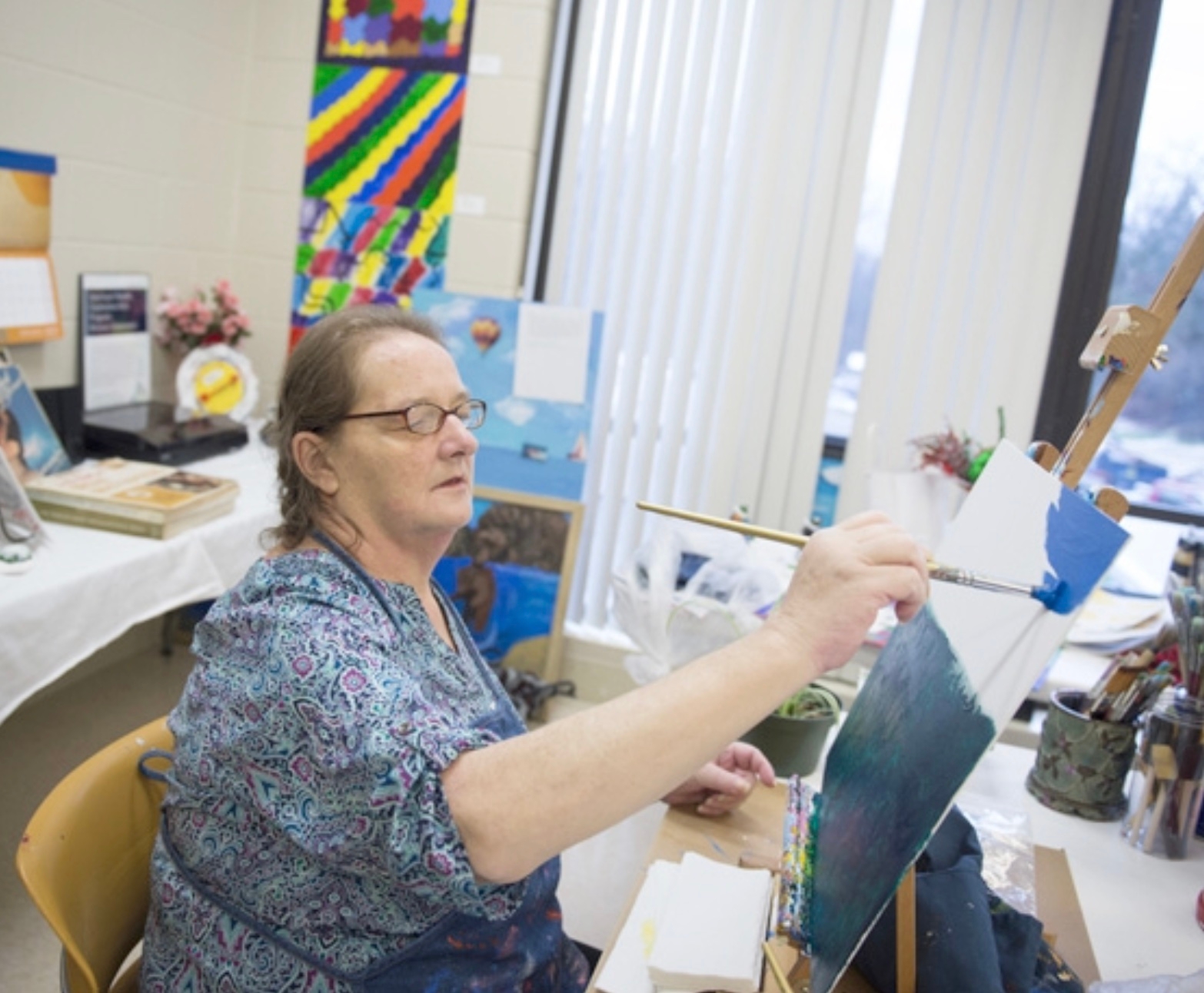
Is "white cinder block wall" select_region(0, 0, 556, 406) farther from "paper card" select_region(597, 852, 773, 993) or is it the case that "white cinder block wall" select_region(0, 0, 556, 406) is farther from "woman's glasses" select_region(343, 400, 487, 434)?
"paper card" select_region(597, 852, 773, 993)

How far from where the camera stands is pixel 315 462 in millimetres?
1165

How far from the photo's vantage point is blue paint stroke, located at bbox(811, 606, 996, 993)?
0.83 metres

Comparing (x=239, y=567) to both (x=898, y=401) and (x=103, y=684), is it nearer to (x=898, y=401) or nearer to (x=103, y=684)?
(x=103, y=684)

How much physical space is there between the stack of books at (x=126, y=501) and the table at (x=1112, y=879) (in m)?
1.26

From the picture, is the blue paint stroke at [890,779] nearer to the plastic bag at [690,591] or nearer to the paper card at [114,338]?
the plastic bag at [690,591]

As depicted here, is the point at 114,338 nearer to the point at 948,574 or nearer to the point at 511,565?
the point at 511,565

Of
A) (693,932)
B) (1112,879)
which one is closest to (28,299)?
(693,932)

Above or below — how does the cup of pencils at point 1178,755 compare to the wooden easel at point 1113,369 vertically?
below

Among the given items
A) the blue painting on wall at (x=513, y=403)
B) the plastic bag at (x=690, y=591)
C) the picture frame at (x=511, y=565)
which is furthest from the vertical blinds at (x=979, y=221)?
the picture frame at (x=511, y=565)

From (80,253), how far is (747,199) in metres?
1.82

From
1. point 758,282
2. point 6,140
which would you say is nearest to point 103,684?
point 6,140

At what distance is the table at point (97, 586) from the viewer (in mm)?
1829

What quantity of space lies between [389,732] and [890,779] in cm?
44

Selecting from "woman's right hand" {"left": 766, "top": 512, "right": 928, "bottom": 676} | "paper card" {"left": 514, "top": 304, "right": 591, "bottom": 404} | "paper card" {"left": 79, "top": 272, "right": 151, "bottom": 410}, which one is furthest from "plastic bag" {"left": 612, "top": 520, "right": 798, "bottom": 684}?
"paper card" {"left": 79, "top": 272, "right": 151, "bottom": 410}
